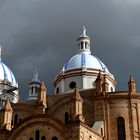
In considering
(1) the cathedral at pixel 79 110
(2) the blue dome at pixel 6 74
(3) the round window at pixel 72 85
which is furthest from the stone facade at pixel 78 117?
(2) the blue dome at pixel 6 74

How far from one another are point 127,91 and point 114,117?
3.84 meters

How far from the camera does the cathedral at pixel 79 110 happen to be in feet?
143

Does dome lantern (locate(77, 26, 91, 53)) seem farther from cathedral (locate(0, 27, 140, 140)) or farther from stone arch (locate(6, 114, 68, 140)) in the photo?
stone arch (locate(6, 114, 68, 140))

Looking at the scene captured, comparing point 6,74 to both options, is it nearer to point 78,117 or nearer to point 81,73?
point 81,73

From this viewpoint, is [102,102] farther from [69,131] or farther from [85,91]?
[69,131]

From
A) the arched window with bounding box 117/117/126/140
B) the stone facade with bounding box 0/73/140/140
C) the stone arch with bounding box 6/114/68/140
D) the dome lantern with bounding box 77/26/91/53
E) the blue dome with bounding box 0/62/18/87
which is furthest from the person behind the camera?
the blue dome with bounding box 0/62/18/87

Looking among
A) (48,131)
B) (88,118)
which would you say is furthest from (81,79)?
(48,131)

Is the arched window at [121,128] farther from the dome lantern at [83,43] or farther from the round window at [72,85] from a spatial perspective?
the dome lantern at [83,43]

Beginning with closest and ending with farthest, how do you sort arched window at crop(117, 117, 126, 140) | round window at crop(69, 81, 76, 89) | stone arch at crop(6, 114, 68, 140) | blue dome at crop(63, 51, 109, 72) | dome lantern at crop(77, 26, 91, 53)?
stone arch at crop(6, 114, 68, 140)
arched window at crop(117, 117, 126, 140)
round window at crop(69, 81, 76, 89)
blue dome at crop(63, 51, 109, 72)
dome lantern at crop(77, 26, 91, 53)

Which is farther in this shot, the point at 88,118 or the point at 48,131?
the point at 88,118

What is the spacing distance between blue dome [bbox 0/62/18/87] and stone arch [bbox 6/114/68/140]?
28.9 metres

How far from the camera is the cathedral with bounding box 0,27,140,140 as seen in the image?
4359cm

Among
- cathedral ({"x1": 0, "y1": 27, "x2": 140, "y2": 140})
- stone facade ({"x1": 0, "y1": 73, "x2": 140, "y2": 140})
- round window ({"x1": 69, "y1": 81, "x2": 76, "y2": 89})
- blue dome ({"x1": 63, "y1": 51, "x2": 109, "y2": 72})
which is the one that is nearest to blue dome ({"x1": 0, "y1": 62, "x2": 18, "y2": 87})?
cathedral ({"x1": 0, "y1": 27, "x2": 140, "y2": 140})

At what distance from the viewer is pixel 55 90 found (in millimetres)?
60500
